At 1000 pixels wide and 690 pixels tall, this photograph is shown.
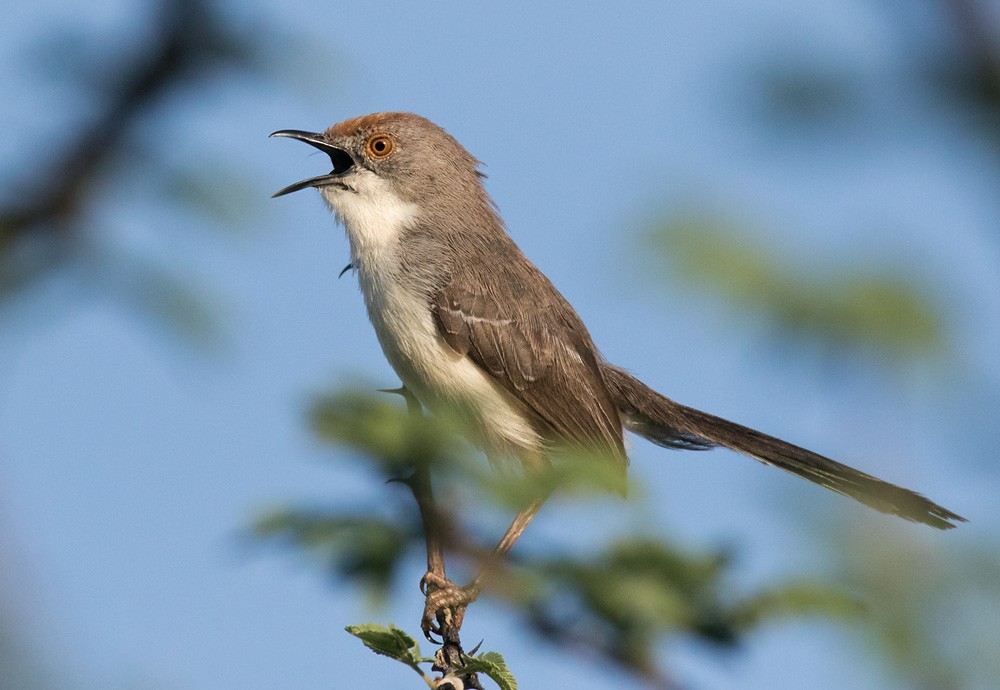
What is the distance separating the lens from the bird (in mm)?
5852

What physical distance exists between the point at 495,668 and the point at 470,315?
347 centimetres

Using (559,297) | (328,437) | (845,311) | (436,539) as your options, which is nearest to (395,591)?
(436,539)

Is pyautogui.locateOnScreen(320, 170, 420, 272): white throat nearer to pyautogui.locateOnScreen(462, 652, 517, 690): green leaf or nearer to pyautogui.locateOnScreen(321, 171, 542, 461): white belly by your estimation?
pyautogui.locateOnScreen(321, 171, 542, 461): white belly

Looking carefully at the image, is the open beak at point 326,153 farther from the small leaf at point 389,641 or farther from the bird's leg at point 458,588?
the small leaf at point 389,641

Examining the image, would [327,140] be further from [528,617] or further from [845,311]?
[845,311]

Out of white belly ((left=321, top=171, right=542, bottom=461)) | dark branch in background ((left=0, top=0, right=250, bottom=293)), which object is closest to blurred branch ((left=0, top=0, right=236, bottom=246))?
dark branch in background ((left=0, top=0, right=250, bottom=293))

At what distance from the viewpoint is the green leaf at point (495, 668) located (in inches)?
102

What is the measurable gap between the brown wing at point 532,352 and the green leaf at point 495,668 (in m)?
3.24

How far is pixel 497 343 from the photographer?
19.6 feet

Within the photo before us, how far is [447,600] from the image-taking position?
3484mm

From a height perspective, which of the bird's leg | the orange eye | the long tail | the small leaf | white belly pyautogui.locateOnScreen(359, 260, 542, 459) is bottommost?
the small leaf

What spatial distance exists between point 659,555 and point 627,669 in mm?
247

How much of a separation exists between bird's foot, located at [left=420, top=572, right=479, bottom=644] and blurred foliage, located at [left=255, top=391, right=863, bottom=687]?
0.27 m

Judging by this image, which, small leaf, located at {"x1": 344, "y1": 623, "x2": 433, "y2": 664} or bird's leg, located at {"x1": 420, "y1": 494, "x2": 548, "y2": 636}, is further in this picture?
small leaf, located at {"x1": 344, "y1": 623, "x2": 433, "y2": 664}
